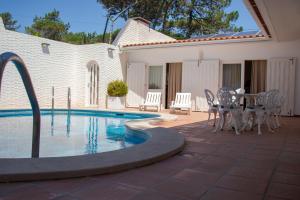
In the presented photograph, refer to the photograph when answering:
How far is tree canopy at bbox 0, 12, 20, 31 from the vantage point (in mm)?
33188

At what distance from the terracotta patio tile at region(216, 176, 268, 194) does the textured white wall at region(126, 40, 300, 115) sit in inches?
323

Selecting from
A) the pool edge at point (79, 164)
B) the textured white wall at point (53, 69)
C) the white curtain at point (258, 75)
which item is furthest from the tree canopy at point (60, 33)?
the pool edge at point (79, 164)

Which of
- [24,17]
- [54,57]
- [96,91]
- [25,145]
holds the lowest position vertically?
[25,145]

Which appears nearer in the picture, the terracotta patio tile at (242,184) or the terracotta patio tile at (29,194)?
the terracotta patio tile at (29,194)

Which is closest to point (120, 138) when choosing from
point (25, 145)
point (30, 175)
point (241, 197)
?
point (25, 145)

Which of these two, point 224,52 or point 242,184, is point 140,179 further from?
point 224,52

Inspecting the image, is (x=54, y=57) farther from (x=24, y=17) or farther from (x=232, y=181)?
(x=24, y=17)

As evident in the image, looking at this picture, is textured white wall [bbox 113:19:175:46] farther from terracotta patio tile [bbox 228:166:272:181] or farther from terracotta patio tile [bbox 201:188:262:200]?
terracotta patio tile [bbox 201:188:262:200]

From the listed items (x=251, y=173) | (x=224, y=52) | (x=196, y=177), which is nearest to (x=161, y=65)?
(x=224, y=52)

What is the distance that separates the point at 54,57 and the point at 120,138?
689 cm

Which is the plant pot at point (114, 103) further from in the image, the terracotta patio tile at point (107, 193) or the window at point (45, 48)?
the terracotta patio tile at point (107, 193)

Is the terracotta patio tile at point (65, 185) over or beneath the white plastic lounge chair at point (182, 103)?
beneath

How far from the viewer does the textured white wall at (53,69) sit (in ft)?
33.9

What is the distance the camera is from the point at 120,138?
20.7 feet
